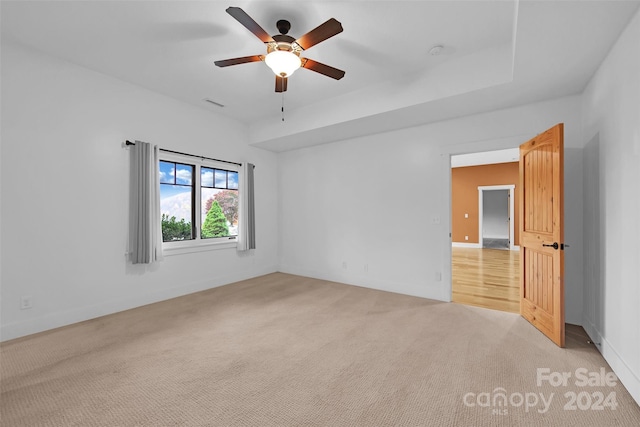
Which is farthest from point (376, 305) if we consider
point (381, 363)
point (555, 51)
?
point (555, 51)

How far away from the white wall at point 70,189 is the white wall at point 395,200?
7.61 feet

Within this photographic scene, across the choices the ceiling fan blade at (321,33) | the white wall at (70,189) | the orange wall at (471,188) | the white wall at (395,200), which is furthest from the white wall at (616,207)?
the orange wall at (471,188)

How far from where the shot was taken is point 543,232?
9.75 ft

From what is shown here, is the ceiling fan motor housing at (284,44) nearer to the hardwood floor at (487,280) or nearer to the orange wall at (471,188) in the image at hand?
the hardwood floor at (487,280)

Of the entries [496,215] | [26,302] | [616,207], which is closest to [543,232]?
[616,207]

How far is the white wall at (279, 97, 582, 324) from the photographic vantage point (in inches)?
135

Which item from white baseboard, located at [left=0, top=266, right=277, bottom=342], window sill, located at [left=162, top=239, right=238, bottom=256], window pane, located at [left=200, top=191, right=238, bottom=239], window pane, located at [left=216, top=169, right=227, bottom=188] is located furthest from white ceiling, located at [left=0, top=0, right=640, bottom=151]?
white baseboard, located at [left=0, top=266, right=277, bottom=342]

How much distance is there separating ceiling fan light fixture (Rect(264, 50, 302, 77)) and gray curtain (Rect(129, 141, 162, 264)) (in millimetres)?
2373

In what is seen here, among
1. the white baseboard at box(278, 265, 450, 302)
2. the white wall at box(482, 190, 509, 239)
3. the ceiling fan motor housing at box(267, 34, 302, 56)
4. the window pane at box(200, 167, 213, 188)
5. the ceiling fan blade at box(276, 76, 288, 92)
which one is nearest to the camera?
the ceiling fan motor housing at box(267, 34, 302, 56)

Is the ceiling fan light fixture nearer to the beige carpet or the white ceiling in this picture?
the white ceiling

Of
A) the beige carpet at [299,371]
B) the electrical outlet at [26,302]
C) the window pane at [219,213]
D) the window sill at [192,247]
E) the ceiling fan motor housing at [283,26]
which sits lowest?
the beige carpet at [299,371]

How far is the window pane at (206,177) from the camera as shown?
475cm

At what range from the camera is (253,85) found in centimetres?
383

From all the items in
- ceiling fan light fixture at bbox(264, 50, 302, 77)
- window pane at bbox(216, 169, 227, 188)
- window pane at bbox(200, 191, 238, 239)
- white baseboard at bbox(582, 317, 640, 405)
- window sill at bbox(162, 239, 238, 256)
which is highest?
ceiling fan light fixture at bbox(264, 50, 302, 77)
